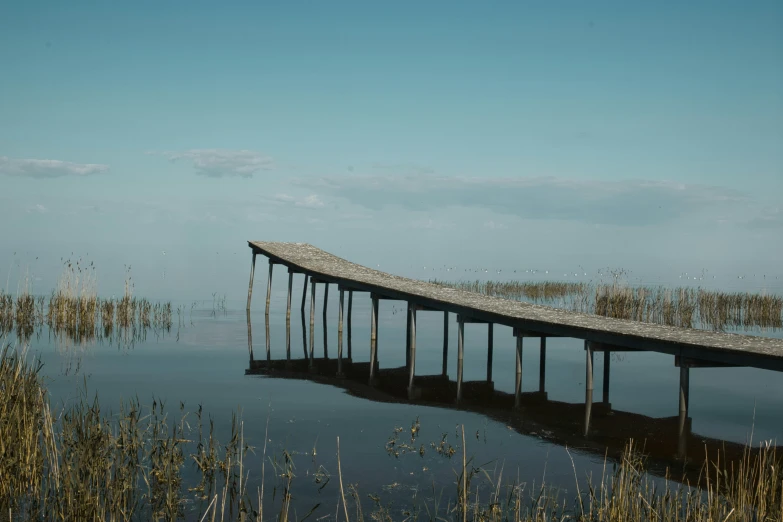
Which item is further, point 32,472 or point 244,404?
point 244,404

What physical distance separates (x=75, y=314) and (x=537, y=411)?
13.6 metres

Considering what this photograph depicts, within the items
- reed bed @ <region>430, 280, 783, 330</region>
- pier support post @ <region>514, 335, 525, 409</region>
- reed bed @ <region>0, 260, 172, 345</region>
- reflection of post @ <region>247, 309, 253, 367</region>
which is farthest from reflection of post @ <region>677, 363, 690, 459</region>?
reed bed @ <region>0, 260, 172, 345</region>

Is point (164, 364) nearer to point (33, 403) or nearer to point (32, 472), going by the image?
point (33, 403)

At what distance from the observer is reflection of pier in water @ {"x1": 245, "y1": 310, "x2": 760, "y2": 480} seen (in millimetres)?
8922

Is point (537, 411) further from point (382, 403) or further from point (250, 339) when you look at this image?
point (250, 339)

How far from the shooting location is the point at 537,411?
36.4ft

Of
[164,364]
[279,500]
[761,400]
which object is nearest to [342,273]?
[164,364]

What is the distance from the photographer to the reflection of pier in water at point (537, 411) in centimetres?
892

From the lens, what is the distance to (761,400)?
1288 centimetres

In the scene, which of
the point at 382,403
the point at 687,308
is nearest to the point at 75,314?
the point at 382,403

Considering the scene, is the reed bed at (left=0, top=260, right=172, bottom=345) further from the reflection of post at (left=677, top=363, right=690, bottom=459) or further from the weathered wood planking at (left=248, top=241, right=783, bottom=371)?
the reflection of post at (left=677, top=363, right=690, bottom=459)

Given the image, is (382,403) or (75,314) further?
(75,314)

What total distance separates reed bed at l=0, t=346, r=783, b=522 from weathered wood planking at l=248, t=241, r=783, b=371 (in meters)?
1.45

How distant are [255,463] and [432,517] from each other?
2356 millimetres
